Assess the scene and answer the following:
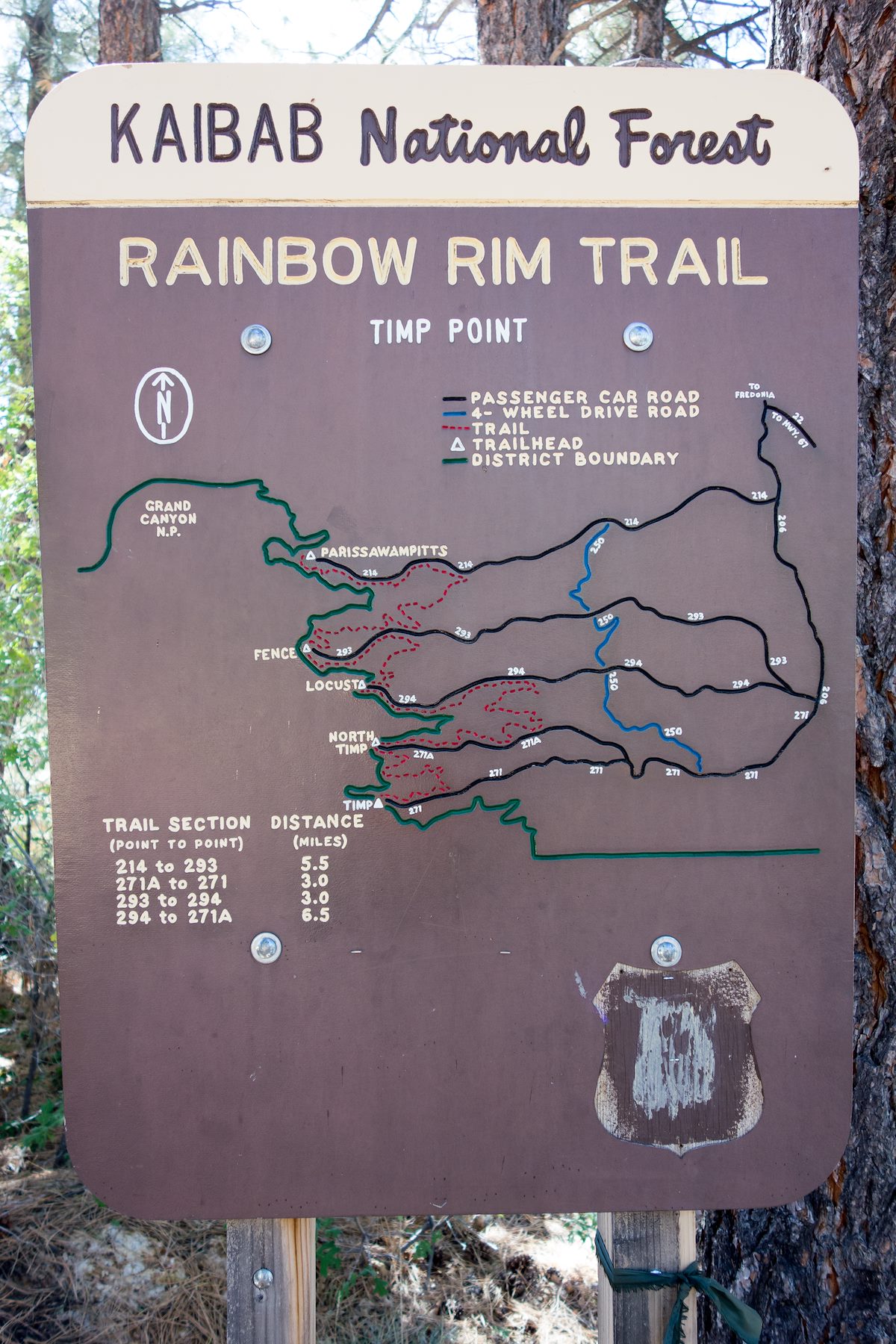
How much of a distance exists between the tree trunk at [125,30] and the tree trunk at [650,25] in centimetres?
253

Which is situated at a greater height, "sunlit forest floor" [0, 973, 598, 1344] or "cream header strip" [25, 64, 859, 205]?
"cream header strip" [25, 64, 859, 205]

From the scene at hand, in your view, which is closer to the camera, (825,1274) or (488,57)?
(825,1274)

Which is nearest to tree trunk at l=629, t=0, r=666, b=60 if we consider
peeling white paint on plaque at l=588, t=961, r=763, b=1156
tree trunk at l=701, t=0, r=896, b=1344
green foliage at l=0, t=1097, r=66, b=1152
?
tree trunk at l=701, t=0, r=896, b=1344

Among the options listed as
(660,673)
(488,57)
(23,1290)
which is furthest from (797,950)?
(488,57)

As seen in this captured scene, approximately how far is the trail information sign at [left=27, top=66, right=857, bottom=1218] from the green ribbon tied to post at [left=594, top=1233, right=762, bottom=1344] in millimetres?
150

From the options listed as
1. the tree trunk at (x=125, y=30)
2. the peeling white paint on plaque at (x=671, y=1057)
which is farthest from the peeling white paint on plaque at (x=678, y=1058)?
the tree trunk at (x=125, y=30)

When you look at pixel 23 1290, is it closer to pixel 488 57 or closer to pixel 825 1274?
pixel 825 1274

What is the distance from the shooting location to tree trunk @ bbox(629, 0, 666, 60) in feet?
15.6

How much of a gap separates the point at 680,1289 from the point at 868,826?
83 cm

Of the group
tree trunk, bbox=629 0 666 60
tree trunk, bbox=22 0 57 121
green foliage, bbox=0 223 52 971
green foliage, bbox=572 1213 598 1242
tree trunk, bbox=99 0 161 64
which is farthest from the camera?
tree trunk, bbox=22 0 57 121

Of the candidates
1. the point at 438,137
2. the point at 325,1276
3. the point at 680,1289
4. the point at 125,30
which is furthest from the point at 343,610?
the point at 125,30

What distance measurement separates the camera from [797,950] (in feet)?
4.33

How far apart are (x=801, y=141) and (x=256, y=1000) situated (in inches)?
58.7

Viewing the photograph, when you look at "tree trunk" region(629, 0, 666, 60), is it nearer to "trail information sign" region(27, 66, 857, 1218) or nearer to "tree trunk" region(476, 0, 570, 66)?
"tree trunk" region(476, 0, 570, 66)
